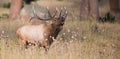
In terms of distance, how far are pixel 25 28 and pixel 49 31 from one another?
0.57m

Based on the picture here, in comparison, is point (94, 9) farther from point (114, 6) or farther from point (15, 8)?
point (114, 6)

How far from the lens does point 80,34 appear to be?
43.4 ft

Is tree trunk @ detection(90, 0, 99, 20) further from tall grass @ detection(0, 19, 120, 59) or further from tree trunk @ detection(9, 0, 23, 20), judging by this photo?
tall grass @ detection(0, 19, 120, 59)

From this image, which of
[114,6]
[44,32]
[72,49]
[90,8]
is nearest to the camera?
[44,32]

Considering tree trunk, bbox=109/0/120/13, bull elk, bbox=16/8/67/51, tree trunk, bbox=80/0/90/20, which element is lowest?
tree trunk, bbox=109/0/120/13

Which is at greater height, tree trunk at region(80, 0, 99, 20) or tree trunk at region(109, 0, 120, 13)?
tree trunk at region(80, 0, 99, 20)

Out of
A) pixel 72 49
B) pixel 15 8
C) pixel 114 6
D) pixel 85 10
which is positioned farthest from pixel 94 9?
pixel 72 49

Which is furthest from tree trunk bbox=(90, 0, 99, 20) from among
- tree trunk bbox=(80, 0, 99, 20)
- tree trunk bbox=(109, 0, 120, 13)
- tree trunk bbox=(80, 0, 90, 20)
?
tree trunk bbox=(109, 0, 120, 13)

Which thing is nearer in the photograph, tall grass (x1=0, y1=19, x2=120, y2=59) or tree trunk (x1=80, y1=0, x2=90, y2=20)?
tall grass (x1=0, y1=19, x2=120, y2=59)

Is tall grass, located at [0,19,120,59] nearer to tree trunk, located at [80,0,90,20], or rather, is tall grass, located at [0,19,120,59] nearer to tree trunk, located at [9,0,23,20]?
tree trunk, located at [80,0,90,20]

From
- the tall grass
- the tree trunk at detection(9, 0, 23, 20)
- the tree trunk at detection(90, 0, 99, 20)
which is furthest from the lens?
the tree trunk at detection(9, 0, 23, 20)

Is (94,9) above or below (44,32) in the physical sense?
below

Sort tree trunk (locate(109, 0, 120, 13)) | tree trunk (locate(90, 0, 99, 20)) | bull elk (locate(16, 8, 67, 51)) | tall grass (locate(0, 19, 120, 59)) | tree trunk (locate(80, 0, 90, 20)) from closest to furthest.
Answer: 1. tall grass (locate(0, 19, 120, 59))
2. bull elk (locate(16, 8, 67, 51))
3. tree trunk (locate(90, 0, 99, 20))
4. tree trunk (locate(80, 0, 90, 20))
5. tree trunk (locate(109, 0, 120, 13))

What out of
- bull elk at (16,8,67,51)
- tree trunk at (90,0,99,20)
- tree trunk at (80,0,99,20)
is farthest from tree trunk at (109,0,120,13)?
bull elk at (16,8,67,51)
